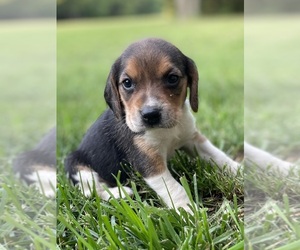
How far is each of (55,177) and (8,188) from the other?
1.20 ft

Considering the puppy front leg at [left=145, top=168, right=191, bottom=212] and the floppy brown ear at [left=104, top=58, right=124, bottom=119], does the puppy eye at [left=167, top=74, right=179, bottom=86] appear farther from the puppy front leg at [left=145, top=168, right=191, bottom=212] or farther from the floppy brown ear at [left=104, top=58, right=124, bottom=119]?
the puppy front leg at [left=145, top=168, right=191, bottom=212]

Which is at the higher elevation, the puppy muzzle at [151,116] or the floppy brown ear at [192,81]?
the floppy brown ear at [192,81]

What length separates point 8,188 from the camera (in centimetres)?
243

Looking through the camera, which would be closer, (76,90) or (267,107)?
(267,107)

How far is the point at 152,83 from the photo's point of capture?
2172 mm

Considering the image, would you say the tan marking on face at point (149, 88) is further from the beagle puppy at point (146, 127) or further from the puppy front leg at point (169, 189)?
the puppy front leg at point (169, 189)

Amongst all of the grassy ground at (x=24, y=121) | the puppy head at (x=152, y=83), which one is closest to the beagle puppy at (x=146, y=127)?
the puppy head at (x=152, y=83)

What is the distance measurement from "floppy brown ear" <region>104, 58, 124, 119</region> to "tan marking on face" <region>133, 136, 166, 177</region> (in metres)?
0.14

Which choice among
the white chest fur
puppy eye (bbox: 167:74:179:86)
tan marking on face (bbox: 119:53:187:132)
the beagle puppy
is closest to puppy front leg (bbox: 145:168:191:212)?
the beagle puppy

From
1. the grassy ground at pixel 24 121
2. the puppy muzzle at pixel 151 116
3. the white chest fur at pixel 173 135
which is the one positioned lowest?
the grassy ground at pixel 24 121

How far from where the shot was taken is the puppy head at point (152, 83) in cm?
216

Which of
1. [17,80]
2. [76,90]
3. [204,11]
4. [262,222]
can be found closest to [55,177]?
[262,222]

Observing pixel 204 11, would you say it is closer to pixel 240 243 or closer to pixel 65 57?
pixel 65 57

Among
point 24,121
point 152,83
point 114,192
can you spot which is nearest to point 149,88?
point 152,83
